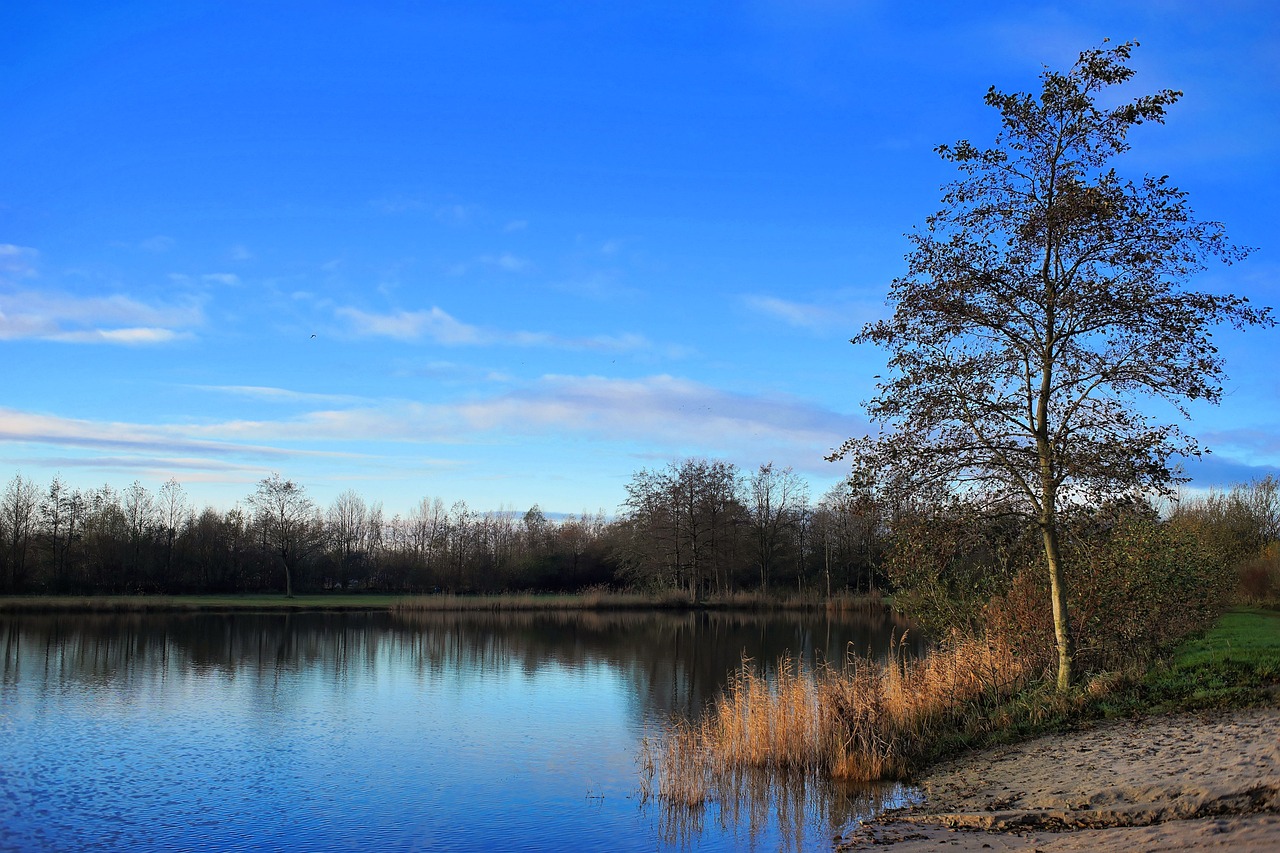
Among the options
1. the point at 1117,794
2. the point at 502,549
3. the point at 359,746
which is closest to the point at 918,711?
the point at 1117,794

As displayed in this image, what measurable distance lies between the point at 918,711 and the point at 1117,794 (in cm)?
584

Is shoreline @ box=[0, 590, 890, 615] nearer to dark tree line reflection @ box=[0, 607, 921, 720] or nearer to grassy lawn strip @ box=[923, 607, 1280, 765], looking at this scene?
dark tree line reflection @ box=[0, 607, 921, 720]


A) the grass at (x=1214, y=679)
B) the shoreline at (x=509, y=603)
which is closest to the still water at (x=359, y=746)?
the grass at (x=1214, y=679)

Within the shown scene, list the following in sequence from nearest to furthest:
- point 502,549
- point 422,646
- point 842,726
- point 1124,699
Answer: point 1124,699
point 842,726
point 422,646
point 502,549

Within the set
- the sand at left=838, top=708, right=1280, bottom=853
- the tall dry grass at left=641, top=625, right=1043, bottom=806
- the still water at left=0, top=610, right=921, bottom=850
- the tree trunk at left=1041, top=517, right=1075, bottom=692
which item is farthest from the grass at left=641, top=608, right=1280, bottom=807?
the sand at left=838, top=708, right=1280, bottom=853

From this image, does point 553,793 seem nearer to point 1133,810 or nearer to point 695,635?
point 1133,810

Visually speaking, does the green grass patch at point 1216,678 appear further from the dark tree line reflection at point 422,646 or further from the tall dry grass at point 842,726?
the dark tree line reflection at point 422,646

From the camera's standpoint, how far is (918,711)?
15312 mm

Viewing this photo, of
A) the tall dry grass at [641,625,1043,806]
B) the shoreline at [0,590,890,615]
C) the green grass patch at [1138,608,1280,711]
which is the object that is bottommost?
the shoreline at [0,590,890,615]

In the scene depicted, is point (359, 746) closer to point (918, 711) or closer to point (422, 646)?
point (918, 711)

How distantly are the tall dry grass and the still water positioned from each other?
622mm

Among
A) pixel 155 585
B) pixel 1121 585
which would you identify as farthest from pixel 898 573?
pixel 155 585

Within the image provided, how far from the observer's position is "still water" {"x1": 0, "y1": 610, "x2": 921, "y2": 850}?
12.1 metres

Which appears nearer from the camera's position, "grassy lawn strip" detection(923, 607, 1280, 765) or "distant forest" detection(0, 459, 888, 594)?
"grassy lawn strip" detection(923, 607, 1280, 765)
